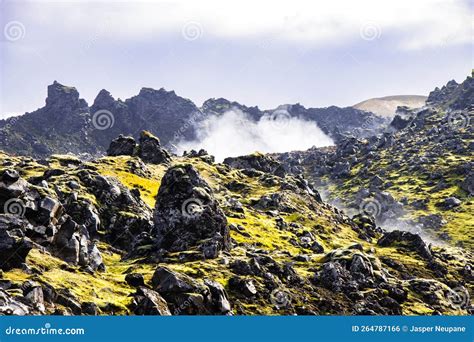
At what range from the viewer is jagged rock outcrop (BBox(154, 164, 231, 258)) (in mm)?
110506

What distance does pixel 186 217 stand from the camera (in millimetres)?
112562

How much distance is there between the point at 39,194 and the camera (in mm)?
89125

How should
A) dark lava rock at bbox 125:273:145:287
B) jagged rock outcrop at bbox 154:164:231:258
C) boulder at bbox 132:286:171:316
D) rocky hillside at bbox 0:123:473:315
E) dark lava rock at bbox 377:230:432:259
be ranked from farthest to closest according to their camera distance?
1. dark lava rock at bbox 377:230:432:259
2. jagged rock outcrop at bbox 154:164:231:258
3. dark lava rock at bbox 125:273:145:287
4. rocky hillside at bbox 0:123:473:315
5. boulder at bbox 132:286:171:316

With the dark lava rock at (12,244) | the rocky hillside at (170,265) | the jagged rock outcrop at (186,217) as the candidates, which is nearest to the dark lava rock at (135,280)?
the rocky hillside at (170,265)

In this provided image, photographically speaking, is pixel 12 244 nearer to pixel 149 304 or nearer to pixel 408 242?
pixel 149 304

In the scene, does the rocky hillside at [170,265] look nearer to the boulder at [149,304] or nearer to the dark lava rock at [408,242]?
the boulder at [149,304]

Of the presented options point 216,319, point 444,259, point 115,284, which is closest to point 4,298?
point 216,319

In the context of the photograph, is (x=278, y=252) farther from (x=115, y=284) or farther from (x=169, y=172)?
(x=115, y=284)

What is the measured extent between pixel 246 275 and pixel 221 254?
1372cm

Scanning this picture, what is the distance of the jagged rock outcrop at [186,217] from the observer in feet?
363

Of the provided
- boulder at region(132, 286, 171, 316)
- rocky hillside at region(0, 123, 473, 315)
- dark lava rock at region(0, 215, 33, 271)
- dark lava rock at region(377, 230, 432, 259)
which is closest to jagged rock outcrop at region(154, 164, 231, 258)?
rocky hillside at region(0, 123, 473, 315)

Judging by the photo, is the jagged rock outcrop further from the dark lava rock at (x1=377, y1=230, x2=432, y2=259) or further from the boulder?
the dark lava rock at (x1=377, y1=230, x2=432, y2=259)

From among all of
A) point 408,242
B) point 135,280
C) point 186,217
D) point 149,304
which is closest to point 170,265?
point 135,280

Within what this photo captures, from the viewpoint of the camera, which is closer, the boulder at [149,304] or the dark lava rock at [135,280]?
the boulder at [149,304]
